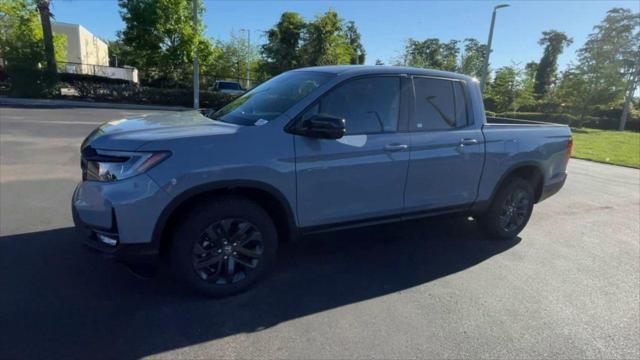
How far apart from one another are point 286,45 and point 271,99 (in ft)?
96.5

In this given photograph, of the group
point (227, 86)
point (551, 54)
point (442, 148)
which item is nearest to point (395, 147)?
point (442, 148)

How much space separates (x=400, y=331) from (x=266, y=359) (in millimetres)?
1033

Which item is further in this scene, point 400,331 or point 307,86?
point 307,86

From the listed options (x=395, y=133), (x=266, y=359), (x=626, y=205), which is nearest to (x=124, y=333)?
(x=266, y=359)

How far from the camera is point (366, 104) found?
379 cm

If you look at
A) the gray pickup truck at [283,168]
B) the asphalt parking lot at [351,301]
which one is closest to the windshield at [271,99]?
the gray pickup truck at [283,168]

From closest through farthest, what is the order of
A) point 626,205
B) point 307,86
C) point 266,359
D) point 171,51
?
1. point 266,359
2. point 307,86
3. point 626,205
4. point 171,51

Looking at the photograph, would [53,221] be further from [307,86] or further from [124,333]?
[307,86]

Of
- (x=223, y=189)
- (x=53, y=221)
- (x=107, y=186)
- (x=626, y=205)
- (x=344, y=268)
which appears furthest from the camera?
(x=626, y=205)

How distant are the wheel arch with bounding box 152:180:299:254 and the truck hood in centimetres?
42

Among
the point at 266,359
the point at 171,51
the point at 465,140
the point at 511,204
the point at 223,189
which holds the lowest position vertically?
the point at 266,359

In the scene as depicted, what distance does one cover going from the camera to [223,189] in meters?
3.25

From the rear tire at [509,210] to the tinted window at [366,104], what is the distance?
1884 millimetres

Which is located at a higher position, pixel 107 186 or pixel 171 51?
pixel 171 51
